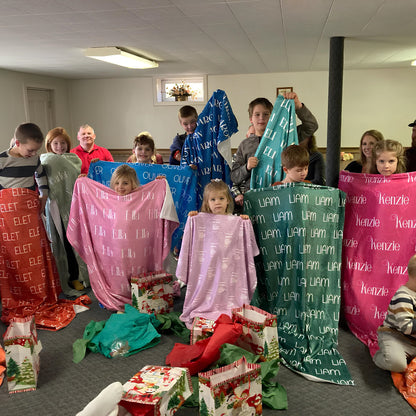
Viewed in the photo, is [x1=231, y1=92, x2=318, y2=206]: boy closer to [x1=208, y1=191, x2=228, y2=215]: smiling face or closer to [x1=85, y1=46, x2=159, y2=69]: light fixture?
[x1=208, y1=191, x2=228, y2=215]: smiling face

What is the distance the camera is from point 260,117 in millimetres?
3061

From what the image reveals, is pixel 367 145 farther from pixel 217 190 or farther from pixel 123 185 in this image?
pixel 123 185

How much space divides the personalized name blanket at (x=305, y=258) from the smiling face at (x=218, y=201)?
0.71 feet

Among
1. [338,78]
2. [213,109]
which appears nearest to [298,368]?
[213,109]

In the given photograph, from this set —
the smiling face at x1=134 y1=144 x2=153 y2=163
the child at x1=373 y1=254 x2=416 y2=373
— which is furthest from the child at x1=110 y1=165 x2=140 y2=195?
the child at x1=373 y1=254 x2=416 y2=373

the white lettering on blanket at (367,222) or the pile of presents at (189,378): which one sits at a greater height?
the white lettering on blanket at (367,222)

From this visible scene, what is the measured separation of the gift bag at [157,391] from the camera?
1.88 meters

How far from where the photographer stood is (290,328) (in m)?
2.74

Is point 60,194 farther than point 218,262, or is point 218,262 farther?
point 60,194

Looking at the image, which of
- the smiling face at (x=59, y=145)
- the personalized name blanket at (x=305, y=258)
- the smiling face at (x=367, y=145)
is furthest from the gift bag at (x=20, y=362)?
the smiling face at (x=367, y=145)

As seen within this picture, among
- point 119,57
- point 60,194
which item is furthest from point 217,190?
point 119,57

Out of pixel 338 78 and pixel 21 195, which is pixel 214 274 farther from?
pixel 338 78

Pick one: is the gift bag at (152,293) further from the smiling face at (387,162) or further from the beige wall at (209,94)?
the beige wall at (209,94)

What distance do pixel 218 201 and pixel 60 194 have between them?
1567 millimetres
